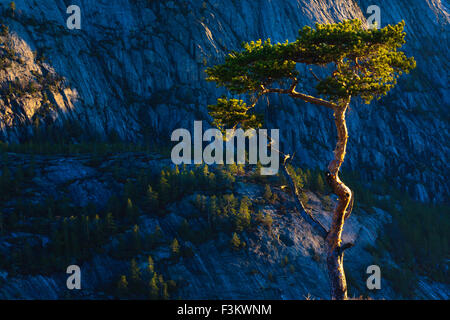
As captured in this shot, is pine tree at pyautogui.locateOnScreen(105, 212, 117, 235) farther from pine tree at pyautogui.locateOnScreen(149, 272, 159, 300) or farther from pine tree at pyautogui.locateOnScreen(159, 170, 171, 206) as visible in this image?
pine tree at pyautogui.locateOnScreen(149, 272, 159, 300)

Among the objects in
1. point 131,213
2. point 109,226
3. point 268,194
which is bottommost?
point 109,226

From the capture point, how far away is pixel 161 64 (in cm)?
10575

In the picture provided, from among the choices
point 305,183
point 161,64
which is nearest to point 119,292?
point 305,183

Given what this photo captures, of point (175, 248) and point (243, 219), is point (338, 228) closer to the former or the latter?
point (175, 248)

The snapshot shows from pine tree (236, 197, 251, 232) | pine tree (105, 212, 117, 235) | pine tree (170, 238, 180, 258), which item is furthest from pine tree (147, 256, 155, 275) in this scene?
pine tree (236, 197, 251, 232)

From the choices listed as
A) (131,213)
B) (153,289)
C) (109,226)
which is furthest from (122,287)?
(131,213)

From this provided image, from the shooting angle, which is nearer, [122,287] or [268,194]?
[122,287]

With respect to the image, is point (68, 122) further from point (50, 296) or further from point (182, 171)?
point (50, 296)

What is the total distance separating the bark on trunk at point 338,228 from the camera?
2194cm

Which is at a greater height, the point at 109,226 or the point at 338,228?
the point at 338,228

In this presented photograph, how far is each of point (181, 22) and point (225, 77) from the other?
292 feet

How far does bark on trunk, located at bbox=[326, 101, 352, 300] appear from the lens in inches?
864

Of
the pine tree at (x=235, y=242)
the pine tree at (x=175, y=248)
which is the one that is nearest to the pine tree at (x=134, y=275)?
the pine tree at (x=175, y=248)

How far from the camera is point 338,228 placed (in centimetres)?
2256
